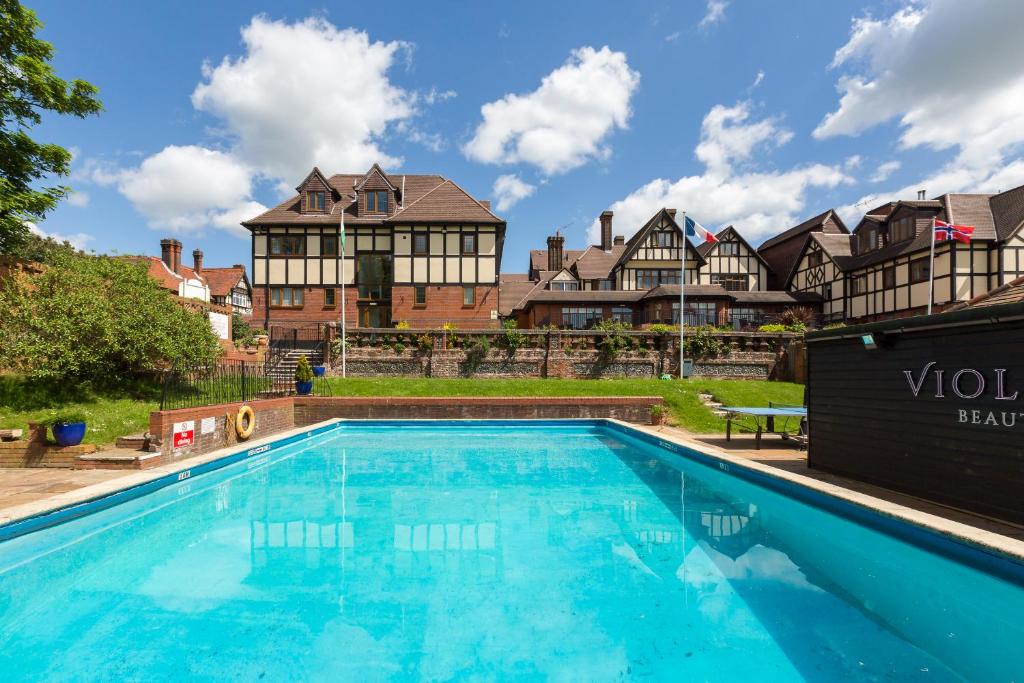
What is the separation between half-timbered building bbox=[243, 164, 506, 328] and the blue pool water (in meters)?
22.0

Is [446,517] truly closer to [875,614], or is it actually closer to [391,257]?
[875,614]

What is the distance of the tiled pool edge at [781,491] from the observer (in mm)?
5105

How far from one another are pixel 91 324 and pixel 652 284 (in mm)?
34350

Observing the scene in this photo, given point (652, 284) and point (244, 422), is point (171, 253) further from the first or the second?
point (652, 284)

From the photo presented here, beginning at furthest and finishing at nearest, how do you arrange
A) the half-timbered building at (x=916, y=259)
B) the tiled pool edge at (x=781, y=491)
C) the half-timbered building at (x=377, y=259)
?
the half-timbered building at (x=377, y=259)
the half-timbered building at (x=916, y=259)
the tiled pool edge at (x=781, y=491)

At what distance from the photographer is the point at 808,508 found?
7461mm

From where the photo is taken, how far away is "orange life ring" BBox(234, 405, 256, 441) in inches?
477

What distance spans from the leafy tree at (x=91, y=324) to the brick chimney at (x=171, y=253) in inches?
1301

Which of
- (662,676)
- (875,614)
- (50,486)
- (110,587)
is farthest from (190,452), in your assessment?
(875,614)

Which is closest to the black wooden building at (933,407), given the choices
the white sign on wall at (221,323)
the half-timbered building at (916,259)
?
the white sign on wall at (221,323)

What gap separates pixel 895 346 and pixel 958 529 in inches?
122

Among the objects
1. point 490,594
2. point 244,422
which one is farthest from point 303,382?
point 490,594

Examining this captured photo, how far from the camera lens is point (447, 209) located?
30.3m

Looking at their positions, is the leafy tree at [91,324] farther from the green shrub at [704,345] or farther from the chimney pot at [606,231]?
the chimney pot at [606,231]
